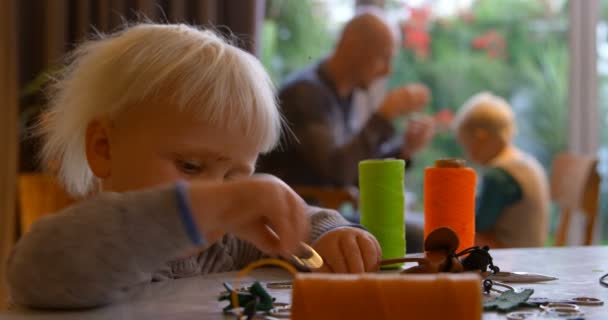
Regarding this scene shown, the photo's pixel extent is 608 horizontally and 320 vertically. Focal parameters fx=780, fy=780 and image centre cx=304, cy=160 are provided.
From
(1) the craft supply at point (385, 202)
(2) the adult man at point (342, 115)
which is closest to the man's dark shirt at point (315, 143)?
(2) the adult man at point (342, 115)

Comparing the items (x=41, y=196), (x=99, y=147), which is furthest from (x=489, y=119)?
(x=99, y=147)

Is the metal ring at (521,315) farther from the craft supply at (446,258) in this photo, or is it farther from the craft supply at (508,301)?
the craft supply at (446,258)

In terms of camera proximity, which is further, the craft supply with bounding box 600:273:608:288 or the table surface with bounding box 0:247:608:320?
the craft supply with bounding box 600:273:608:288

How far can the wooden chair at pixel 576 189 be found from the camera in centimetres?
258

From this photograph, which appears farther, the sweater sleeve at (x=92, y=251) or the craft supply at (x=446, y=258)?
the craft supply at (x=446, y=258)

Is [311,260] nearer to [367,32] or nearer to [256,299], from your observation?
[256,299]

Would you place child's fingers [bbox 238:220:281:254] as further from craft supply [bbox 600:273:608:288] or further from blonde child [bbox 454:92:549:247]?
blonde child [bbox 454:92:549:247]

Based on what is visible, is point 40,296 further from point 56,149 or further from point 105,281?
point 56,149

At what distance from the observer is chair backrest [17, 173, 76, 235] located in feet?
8.45

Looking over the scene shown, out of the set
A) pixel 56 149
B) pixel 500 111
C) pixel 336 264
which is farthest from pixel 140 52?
pixel 500 111

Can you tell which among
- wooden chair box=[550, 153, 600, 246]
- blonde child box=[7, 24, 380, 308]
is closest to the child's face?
blonde child box=[7, 24, 380, 308]

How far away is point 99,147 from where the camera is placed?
1078mm

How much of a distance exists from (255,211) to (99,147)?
0.48 metres

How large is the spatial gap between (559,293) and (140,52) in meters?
0.61
